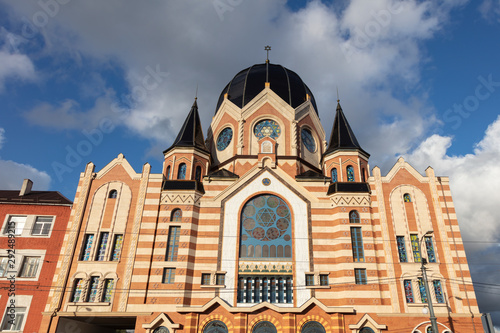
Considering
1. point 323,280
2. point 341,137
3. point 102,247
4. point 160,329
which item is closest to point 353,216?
point 323,280

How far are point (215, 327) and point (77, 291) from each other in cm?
1175

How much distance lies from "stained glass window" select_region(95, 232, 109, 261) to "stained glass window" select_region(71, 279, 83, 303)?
223 cm

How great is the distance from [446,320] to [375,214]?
9695mm

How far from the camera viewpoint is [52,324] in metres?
27.1

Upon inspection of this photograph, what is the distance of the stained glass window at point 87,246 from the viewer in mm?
30078

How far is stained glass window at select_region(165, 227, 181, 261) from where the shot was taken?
99.1 feet

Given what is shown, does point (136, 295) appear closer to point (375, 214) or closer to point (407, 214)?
point (375, 214)

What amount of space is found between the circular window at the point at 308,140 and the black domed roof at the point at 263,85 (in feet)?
11.2

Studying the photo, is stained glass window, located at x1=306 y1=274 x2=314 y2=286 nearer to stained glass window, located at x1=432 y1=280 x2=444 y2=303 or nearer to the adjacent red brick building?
stained glass window, located at x1=432 y1=280 x2=444 y2=303

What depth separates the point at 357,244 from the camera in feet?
99.5

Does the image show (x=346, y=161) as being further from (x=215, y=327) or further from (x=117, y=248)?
(x=117, y=248)

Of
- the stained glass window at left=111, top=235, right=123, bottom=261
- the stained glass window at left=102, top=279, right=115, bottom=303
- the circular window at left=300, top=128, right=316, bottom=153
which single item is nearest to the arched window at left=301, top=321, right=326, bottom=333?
the stained glass window at left=102, top=279, right=115, bottom=303

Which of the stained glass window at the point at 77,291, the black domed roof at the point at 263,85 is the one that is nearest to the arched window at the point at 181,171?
the black domed roof at the point at 263,85

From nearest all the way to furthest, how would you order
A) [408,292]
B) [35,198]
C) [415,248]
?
[408,292] → [415,248] → [35,198]
